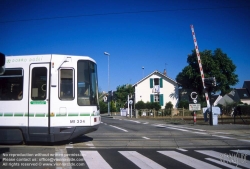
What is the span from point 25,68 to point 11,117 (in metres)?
1.74

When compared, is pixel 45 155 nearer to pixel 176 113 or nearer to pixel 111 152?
pixel 111 152

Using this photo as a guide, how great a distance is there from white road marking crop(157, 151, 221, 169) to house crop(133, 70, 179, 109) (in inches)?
1536

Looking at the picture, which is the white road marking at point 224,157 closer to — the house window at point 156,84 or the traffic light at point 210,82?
the traffic light at point 210,82

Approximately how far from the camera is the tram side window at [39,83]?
8.02m

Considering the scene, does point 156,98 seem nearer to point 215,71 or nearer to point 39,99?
point 215,71

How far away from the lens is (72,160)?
249 inches

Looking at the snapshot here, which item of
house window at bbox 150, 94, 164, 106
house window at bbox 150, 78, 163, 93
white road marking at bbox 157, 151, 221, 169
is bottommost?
white road marking at bbox 157, 151, 221, 169

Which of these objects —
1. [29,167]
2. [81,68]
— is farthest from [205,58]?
[29,167]

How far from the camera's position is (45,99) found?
7.96 metres

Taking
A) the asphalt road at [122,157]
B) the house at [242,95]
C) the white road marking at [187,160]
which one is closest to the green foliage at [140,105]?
the house at [242,95]

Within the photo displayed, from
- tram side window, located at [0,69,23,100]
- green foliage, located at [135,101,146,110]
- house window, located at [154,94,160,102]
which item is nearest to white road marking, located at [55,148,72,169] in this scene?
tram side window, located at [0,69,23,100]

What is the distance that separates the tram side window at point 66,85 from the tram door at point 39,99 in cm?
47

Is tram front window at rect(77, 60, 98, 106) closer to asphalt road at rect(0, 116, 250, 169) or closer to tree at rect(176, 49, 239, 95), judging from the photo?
asphalt road at rect(0, 116, 250, 169)

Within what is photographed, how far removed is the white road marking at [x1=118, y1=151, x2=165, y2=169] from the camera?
19.1 ft
